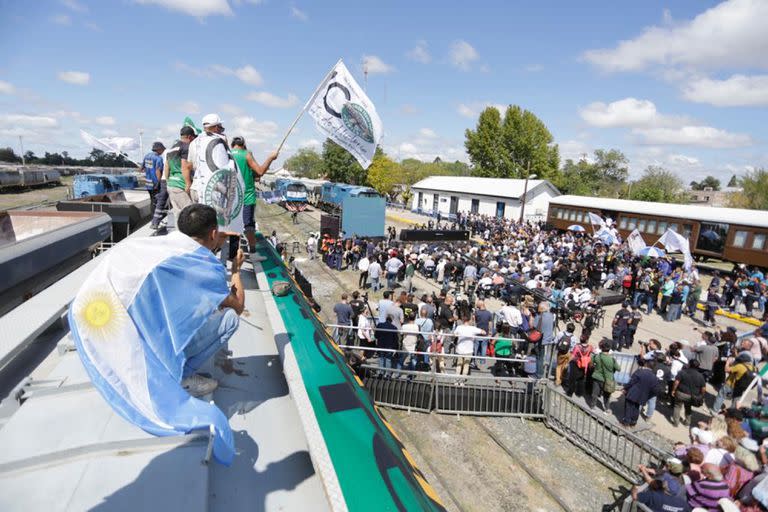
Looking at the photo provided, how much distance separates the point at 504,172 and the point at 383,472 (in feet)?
203

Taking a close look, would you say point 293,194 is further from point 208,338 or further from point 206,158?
point 208,338

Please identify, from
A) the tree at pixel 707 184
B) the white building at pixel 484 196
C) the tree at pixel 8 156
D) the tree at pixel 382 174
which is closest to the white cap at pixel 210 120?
the white building at pixel 484 196

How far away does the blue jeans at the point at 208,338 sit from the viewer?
227 centimetres

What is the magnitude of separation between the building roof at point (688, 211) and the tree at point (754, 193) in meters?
26.4

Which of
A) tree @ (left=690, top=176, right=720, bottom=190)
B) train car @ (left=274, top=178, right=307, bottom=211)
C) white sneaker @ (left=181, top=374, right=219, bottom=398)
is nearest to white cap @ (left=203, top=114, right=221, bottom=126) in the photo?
white sneaker @ (left=181, top=374, right=219, bottom=398)

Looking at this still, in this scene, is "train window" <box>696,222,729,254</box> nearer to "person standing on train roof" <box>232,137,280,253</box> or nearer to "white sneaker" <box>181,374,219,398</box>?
"person standing on train roof" <box>232,137,280,253</box>

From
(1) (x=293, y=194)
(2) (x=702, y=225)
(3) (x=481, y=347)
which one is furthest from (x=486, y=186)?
(3) (x=481, y=347)

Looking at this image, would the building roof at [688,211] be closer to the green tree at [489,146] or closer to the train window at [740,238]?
the train window at [740,238]

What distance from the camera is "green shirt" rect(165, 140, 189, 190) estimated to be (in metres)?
5.17

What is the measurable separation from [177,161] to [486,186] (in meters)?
42.5

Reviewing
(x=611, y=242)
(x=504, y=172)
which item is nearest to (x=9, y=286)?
(x=611, y=242)

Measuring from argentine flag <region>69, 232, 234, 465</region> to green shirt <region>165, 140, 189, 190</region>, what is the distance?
3539 mm

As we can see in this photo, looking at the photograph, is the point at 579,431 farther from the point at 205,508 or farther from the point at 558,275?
the point at 558,275

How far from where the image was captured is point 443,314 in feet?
34.3
